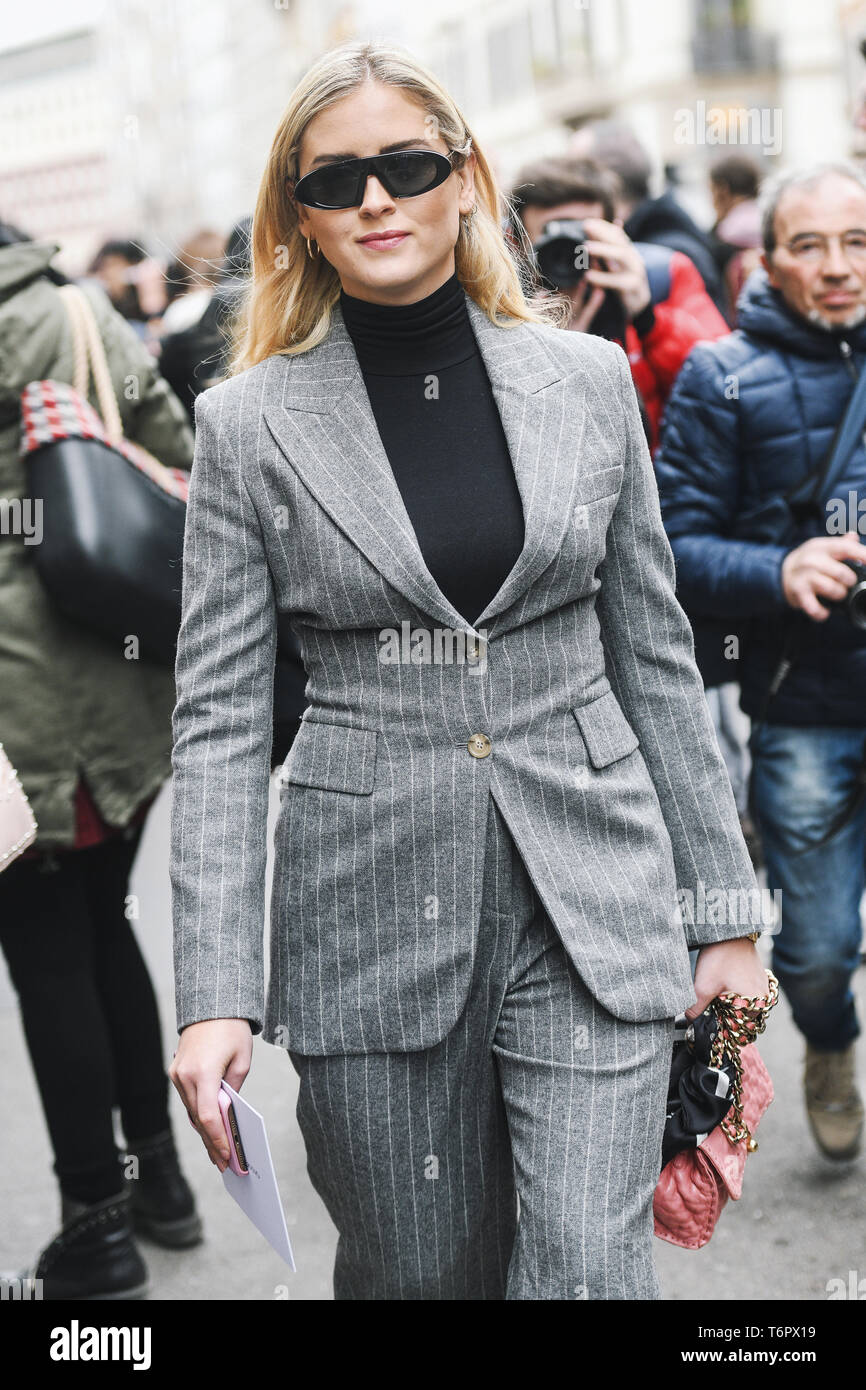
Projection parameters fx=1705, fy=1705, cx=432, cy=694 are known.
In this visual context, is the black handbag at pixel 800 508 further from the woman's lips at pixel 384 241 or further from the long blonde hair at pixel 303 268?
the woman's lips at pixel 384 241

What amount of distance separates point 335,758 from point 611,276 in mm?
1870

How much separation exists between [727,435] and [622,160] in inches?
88.9

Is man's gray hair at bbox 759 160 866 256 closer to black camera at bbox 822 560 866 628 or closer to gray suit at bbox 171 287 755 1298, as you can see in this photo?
black camera at bbox 822 560 866 628

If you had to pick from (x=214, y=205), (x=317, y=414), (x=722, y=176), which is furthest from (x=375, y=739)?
(x=214, y=205)

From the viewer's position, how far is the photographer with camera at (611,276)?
3.70 m

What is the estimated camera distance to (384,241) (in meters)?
2.18

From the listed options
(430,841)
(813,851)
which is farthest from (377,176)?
(813,851)

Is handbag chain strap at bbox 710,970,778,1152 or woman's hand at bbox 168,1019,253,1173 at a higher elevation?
woman's hand at bbox 168,1019,253,1173

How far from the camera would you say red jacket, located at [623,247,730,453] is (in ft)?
12.7

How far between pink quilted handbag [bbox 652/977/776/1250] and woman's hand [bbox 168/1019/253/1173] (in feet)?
2.03

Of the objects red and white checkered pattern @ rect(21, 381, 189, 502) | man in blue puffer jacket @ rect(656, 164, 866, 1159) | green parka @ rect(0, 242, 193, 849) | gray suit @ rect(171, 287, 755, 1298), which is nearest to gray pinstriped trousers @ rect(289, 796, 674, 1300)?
gray suit @ rect(171, 287, 755, 1298)

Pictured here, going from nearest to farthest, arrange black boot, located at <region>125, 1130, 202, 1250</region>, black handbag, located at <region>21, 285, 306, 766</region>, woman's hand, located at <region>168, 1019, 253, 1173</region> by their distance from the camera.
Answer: woman's hand, located at <region>168, 1019, 253, 1173</region>
black handbag, located at <region>21, 285, 306, 766</region>
black boot, located at <region>125, 1130, 202, 1250</region>

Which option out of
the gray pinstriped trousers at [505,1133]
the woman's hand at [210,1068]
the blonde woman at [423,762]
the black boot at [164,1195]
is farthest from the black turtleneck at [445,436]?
the black boot at [164,1195]

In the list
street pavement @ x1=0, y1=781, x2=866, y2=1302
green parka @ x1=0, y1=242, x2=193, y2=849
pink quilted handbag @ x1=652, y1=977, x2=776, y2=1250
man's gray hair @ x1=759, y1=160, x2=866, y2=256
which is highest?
man's gray hair @ x1=759, y1=160, x2=866, y2=256
